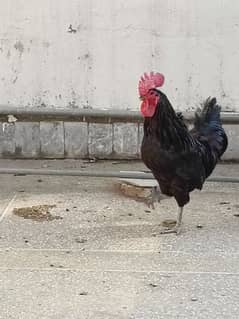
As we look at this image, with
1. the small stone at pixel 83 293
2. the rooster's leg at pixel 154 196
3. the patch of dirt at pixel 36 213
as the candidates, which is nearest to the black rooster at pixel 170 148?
the rooster's leg at pixel 154 196

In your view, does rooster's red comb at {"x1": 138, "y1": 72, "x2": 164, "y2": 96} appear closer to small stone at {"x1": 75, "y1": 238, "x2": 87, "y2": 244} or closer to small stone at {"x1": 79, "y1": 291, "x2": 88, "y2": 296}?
small stone at {"x1": 75, "y1": 238, "x2": 87, "y2": 244}

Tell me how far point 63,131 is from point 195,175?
2.61 metres

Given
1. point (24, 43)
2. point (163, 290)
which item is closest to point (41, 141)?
point (24, 43)

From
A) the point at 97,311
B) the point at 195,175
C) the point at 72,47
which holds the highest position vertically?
the point at 72,47

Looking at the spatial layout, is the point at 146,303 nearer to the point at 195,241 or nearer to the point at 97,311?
the point at 97,311

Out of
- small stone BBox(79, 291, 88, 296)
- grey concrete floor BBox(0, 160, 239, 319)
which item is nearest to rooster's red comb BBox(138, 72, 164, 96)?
grey concrete floor BBox(0, 160, 239, 319)

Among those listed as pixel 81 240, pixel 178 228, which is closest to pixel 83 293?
pixel 81 240

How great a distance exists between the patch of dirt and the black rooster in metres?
1.04

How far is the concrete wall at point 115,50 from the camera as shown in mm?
8070

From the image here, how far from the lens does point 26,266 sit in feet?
17.8

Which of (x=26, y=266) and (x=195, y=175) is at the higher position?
(x=195, y=175)

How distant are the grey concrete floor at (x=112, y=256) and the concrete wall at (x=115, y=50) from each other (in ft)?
3.77

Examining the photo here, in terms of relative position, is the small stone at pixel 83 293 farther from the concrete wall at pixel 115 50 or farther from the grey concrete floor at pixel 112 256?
the concrete wall at pixel 115 50

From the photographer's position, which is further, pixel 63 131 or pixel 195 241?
pixel 63 131
